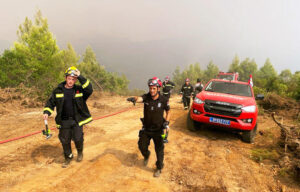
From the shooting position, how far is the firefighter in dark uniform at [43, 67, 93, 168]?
3.29 m

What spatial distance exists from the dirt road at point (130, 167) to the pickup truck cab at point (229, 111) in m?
0.54

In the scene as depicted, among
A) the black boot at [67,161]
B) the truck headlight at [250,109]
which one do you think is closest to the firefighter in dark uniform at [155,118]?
the black boot at [67,161]

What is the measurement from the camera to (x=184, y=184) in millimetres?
3033

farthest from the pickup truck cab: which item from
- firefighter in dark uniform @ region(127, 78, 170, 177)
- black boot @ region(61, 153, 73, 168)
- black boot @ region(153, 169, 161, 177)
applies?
black boot @ region(61, 153, 73, 168)

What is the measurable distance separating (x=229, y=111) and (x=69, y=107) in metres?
4.13

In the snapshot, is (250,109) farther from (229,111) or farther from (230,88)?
(230,88)

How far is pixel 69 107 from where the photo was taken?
339 cm

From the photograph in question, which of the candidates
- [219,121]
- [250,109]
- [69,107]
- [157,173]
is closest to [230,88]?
[250,109]

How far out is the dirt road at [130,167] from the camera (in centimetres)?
295

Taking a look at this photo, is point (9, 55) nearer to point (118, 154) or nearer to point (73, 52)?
point (118, 154)

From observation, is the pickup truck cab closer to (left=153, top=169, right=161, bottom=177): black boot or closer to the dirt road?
the dirt road

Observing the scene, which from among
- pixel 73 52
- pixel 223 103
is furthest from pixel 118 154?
pixel 73 52

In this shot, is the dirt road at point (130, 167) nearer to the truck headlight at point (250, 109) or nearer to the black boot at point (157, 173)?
the black boot at point (157, 173)

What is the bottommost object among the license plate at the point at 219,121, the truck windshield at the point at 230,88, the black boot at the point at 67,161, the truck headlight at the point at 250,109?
the black boot at the point at 67,161
